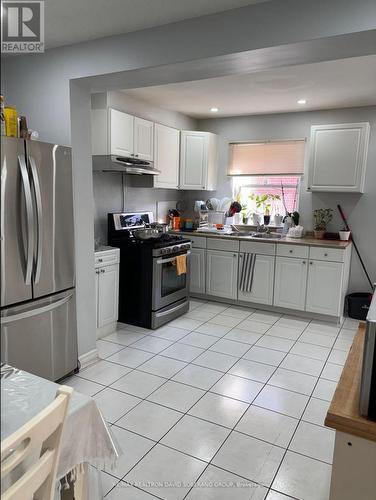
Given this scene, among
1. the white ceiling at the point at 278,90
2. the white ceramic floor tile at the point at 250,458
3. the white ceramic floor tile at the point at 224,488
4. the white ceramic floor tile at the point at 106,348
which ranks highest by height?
the white ceiling at the point at 278,90

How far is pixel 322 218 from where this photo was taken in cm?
453

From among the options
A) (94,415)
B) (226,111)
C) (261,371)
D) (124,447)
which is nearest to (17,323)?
(124,447)

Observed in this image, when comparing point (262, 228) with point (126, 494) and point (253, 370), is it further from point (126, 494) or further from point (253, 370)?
point (126, 494)

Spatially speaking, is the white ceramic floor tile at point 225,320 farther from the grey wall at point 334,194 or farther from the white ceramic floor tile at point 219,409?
the grey wall at point 334,194

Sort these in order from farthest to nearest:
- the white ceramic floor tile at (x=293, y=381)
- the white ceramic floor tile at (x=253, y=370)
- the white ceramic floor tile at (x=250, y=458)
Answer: the white ceramic floor tile at (x=253, y=370) < the white ceramic floor tile at (x=293, y=381) < the white ceramic floor tile at (x=250, y=458)

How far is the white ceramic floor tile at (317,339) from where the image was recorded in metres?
Answer: 3.56

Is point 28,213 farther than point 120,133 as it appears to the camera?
No

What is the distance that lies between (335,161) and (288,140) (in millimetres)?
786

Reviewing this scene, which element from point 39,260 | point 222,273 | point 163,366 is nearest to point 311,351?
point 163,366

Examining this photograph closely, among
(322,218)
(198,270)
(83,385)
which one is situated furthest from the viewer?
(198,270)

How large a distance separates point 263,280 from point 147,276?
1460 mm

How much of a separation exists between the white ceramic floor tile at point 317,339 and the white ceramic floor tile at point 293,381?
0.71 m

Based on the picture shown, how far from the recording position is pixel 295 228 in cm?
450

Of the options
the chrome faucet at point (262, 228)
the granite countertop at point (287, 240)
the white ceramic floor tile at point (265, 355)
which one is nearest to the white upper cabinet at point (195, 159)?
the granite countertop at point (287, 240)
